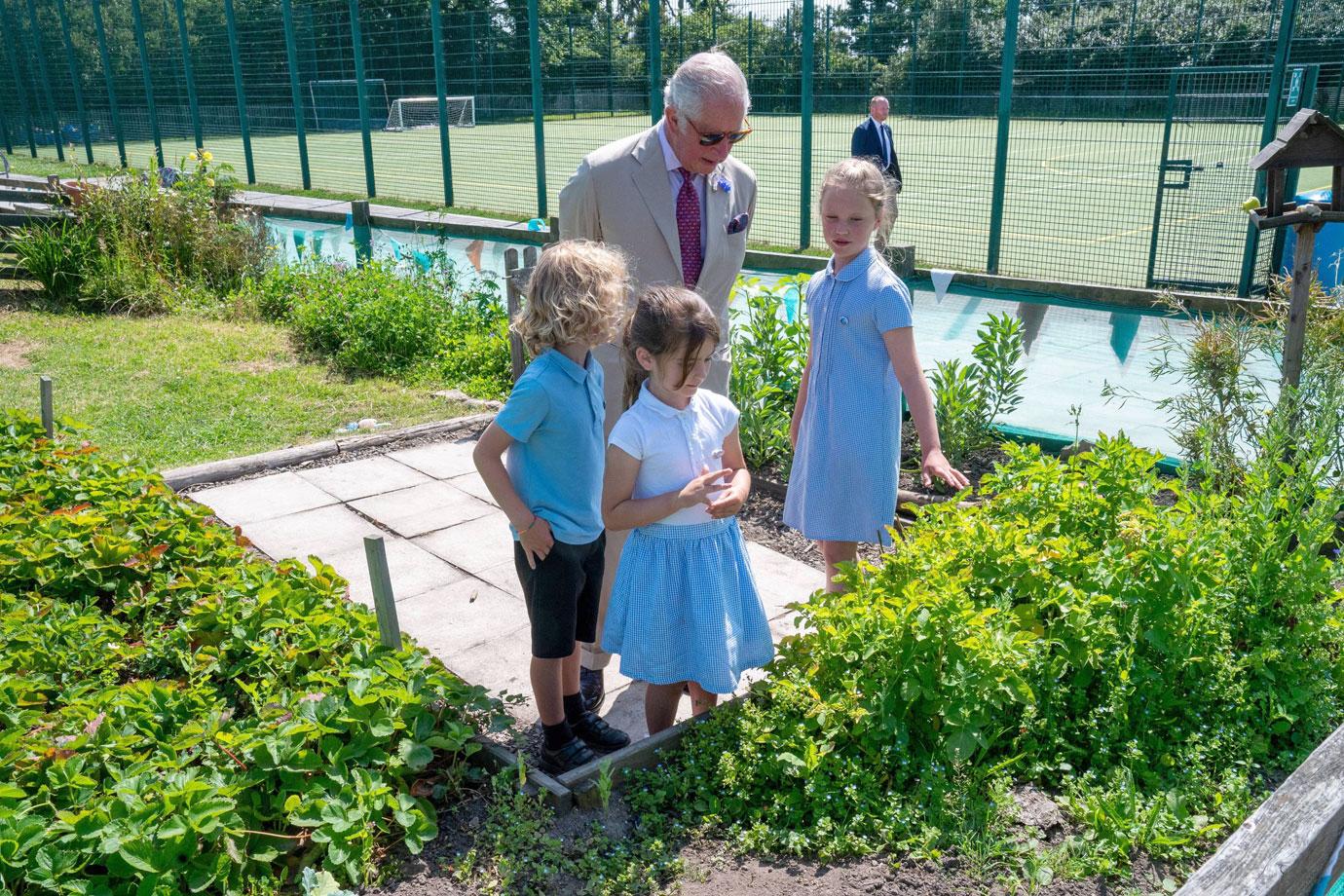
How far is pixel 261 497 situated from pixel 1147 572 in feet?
13.9

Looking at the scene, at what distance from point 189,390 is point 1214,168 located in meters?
8.38

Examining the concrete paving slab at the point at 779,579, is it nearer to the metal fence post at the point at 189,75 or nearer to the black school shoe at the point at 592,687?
the black school shoe at the point at 592,687

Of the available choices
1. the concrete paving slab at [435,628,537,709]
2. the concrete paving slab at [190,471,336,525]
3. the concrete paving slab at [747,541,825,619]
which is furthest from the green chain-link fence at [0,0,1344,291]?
the concrete paving slab at [435,628,537,709]

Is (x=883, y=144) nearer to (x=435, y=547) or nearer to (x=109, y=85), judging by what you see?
(x=435, y=547)

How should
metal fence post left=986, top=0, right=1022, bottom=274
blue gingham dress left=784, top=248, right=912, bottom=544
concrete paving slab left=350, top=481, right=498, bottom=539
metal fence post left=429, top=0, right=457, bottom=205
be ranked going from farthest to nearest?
metal fence post left=429, top=0, right=457, bottom=205 < metal fence post left=986, top=0, right=1022, bottom=274 < concrete paving slab left=350, top=481, right=498, bottom=539 < blue gingham dress left=784, top=248, right=912, bottom=544

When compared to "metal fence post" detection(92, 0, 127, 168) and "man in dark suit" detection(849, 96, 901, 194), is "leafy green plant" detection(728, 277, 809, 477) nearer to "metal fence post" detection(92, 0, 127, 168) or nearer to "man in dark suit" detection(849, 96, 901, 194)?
"man in dark suit" detection(849, 96, 901, 194)

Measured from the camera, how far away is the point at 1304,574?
114 inches

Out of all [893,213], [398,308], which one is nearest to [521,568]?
[893,213]

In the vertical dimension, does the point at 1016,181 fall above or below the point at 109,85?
below

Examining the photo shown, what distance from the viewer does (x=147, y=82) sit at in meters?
19.7

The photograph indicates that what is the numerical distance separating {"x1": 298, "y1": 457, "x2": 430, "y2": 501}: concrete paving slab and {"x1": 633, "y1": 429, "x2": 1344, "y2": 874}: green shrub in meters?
3.18

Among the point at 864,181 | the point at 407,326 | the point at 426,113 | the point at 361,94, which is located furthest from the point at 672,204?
the point at 361,94

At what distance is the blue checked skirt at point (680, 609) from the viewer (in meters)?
2.80

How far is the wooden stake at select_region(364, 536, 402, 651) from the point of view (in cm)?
275
